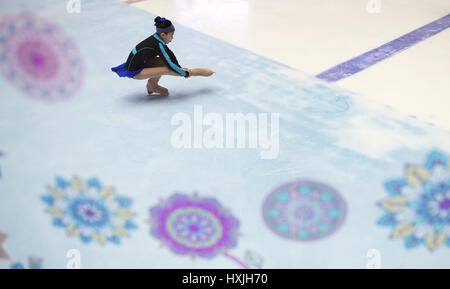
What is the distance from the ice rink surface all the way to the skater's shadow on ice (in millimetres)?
18

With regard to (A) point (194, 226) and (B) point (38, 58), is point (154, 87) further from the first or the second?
(A) point (194, 226)

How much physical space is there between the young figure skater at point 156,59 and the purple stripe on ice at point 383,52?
3.79ft

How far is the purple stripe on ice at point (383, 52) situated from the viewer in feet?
13.9

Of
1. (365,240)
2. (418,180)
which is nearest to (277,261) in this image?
(365,240)

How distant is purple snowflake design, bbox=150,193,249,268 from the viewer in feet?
8.56

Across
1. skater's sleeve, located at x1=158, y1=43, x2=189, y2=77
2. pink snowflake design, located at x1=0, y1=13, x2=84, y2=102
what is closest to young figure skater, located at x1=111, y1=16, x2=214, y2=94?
skater's sleeve, located at x1=158, y1=43, x2=189, y2=77

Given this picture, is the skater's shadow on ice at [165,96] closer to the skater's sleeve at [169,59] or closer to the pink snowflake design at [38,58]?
the skater's sleeve at [169,59]

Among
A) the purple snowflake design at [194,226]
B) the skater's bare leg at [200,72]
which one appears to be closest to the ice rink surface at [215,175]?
the purple snowflake design at [194,226]

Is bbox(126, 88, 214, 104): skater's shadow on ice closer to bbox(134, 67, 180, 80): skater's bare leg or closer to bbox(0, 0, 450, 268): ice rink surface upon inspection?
bbox(0, 0, 450, 268): ice rink surface

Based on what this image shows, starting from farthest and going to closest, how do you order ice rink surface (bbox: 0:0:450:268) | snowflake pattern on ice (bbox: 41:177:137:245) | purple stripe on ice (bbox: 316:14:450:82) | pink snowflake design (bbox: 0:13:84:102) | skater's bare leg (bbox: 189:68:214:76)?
1. purple stripe on ice (bbox: 316:14:450:82)
2. pink snowflake design (bbox: 0:13:84:102)
3. skater's bare leg (bbox: 189:68:214:76)
4. snowflake pattern on ice (bbox: 41:177:137:245)
5. ice rink surface (bbox: 0:0:450:268)

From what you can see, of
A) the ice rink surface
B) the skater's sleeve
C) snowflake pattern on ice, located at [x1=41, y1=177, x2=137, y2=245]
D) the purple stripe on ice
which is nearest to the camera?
the ice rink surface

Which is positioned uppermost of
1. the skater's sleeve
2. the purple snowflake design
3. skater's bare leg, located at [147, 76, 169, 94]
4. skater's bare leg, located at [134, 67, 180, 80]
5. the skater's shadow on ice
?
the skater's sleeve

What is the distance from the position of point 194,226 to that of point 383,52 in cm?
273

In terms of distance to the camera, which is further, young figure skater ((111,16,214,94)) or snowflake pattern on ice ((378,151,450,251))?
young figure skater ((111,16,214,94))
